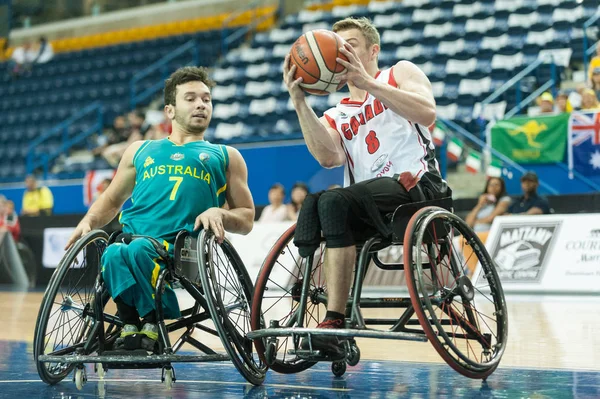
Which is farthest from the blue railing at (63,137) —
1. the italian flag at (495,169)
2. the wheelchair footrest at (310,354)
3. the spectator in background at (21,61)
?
the wheelchair footrest at (310,354)

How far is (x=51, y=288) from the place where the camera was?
3.47 metres

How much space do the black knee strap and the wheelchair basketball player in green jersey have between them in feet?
1.03

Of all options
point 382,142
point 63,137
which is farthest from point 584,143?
point 63,137

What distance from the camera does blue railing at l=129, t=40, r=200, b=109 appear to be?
1717 centimetres

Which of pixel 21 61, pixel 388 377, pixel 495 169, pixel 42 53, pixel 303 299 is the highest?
pixel 42 53

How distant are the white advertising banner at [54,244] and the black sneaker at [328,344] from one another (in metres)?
8.78

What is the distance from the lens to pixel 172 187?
3.89m

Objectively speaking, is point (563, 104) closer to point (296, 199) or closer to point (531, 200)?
point (531, 200)

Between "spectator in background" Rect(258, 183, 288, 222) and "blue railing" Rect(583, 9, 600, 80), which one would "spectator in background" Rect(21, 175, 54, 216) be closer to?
Result: "spectator in background" Rect(258, 183, 288, 222)

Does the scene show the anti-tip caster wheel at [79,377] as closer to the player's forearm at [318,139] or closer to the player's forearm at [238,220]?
the player's forearm at [238,220]

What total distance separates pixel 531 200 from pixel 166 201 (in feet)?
20.3

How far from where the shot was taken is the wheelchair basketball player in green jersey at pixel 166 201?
358 centimetres

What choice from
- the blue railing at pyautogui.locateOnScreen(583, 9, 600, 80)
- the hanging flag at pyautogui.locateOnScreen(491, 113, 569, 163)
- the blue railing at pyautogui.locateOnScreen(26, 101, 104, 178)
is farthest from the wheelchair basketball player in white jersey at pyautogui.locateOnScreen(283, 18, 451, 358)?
the blue railing at pyautogui.locateOnScreen(26, 101, 104, 178)

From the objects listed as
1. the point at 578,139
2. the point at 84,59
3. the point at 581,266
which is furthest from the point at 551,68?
the point at 84,59
